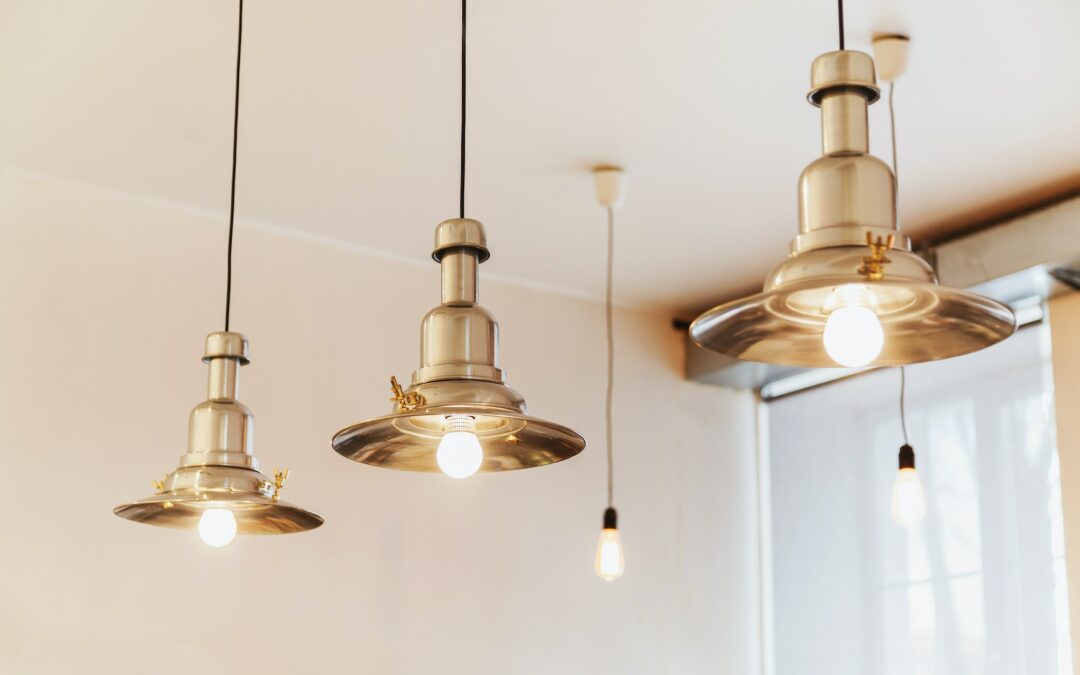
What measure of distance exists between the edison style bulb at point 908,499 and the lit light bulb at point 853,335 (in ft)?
6.86

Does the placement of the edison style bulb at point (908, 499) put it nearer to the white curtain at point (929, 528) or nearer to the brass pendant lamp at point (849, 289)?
the white curtain at point (929, 528)

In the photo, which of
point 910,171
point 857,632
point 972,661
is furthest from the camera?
point 857,632

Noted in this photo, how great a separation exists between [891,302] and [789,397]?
3311 millimetres

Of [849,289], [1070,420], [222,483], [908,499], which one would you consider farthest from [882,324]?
[1070,420]

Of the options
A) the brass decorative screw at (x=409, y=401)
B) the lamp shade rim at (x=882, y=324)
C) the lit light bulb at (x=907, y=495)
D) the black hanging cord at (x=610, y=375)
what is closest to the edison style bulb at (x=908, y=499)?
the lit light bulb at (x=907, y=495)

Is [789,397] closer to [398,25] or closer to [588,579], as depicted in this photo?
[588,579]

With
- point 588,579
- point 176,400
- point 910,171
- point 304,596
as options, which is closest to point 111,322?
point 176,400

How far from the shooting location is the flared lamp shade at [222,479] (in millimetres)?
1935

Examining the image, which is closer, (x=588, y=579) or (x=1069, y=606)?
(x=1069, y=606)

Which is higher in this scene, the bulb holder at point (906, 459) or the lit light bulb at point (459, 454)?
the bulb holder at point (906, 459)

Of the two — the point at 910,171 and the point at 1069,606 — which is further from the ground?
the point at 910,171

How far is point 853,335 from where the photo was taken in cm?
135

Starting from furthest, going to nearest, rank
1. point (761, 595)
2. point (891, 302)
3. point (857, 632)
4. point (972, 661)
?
point (761, 595), point (857, 632), point (972, 661), point (891, 302)

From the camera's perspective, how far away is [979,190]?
3674mm
